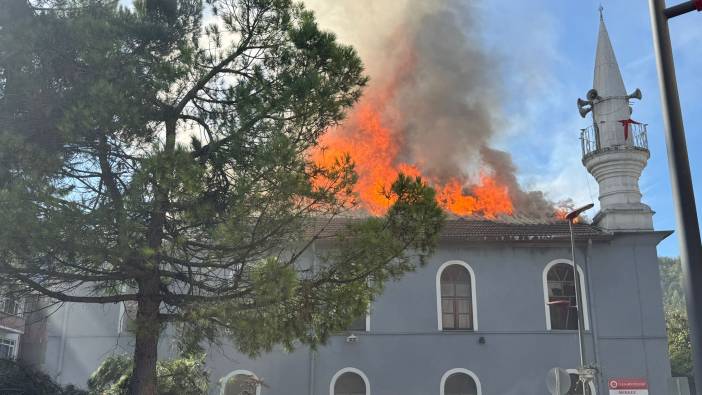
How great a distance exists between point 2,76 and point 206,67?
2850mm

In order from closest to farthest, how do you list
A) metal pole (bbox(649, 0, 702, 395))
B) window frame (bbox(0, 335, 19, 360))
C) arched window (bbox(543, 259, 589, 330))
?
1. metal pole (bbox(649, 0, 702, 395))
2. arched window (bbox(543, 259, 589, 330))
3. window frame (bbox(0, 335, 19, 360))

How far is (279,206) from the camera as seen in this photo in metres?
9.04

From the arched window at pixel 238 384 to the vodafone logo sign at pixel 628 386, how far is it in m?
10.5

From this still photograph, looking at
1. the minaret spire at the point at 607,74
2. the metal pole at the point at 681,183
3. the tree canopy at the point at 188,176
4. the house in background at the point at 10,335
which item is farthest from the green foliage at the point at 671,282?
the metal pole at the point at 681,183

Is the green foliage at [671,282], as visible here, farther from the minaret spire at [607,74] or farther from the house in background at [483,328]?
the house in background at [483,328]

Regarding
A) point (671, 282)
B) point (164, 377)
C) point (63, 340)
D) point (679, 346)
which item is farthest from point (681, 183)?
point (671, 282)

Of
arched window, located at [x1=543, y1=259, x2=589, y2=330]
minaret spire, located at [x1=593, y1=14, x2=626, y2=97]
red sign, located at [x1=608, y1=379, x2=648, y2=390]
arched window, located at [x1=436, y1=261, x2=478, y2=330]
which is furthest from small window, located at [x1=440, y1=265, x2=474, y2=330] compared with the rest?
minaret spire, located at [x1=593, y1=14, x2=626, y2=97]

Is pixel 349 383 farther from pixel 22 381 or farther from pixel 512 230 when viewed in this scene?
pixel 22 381

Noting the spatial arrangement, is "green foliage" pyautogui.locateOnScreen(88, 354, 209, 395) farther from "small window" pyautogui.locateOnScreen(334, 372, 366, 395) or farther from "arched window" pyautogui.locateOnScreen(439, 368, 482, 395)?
"arched window" pyautogui.locateOnScreen(439, 368, 482, 395)

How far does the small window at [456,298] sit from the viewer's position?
20016 mm

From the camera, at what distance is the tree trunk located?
30.5 ft

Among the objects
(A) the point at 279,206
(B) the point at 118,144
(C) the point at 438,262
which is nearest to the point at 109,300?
(B) the point at 118,144

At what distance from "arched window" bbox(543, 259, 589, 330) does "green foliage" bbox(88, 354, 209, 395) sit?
10728 millimetres

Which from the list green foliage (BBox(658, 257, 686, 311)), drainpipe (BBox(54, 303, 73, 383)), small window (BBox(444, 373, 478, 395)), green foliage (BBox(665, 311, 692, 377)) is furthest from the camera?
green foliage (BBox(658, 257, 686, 311))
